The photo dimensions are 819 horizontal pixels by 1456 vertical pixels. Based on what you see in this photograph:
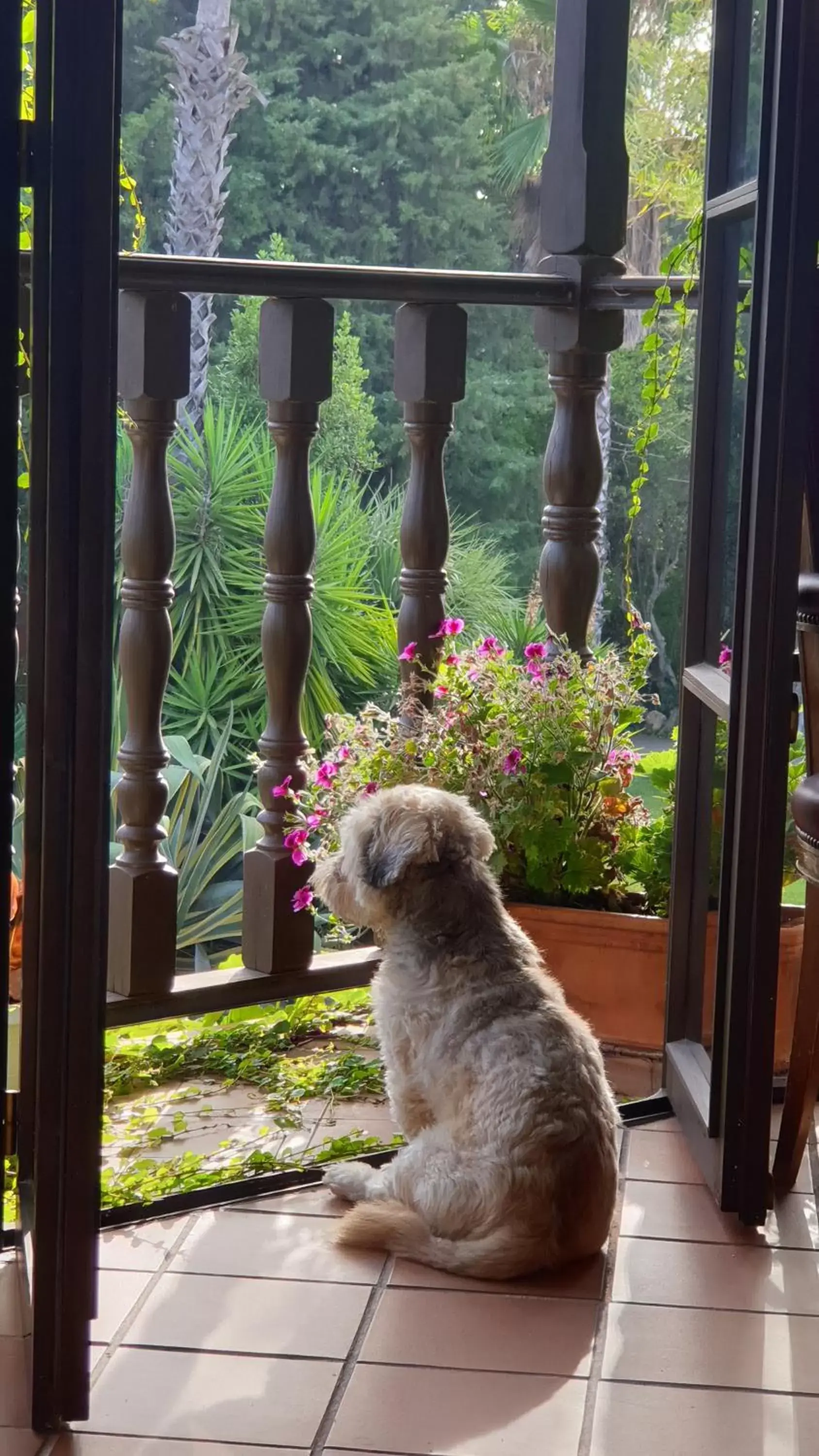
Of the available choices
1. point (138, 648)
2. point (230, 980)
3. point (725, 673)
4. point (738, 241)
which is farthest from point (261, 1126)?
point (738, 241)

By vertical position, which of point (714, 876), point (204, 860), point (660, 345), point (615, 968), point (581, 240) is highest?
point (581, 240)

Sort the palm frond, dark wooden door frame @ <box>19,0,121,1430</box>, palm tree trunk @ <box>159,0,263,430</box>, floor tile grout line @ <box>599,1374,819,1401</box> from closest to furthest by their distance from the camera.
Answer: dark wooden door frame @ <box>19,0,121,1430</box>, floor tile grout line @ <box>599,1374,819,1401</box>, palm tree trunk @ <box>159,0,263,430</box>, the palm frond

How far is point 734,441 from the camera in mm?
2580

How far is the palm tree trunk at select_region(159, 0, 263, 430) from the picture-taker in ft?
49.3

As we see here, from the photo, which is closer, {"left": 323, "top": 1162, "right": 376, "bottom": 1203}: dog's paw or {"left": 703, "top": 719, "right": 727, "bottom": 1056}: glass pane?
{"left": 323, "top": 1162, "right": 376, "bottom": 1203}: dog's paw

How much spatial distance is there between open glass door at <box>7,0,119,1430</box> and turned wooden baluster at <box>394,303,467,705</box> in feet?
4.33

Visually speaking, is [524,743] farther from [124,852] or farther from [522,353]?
[522,353]

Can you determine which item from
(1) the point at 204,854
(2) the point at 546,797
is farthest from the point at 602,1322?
(1) the point at 204,854

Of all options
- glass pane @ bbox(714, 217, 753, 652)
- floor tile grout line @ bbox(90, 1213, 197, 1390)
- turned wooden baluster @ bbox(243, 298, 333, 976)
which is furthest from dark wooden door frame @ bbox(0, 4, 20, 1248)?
glass pane @ bbox(714, 217, 753, 652)

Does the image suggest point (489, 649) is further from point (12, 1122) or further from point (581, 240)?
point (12, 1122)

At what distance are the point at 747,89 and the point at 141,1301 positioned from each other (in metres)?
2.10

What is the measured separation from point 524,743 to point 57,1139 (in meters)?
1.55

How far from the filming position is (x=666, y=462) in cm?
1820

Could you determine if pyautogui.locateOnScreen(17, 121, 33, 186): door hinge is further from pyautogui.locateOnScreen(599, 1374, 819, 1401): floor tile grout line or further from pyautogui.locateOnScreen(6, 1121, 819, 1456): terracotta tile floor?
pyautogui.locateOnScreen(599, 1374, 819, 1401): floor tile grout line
